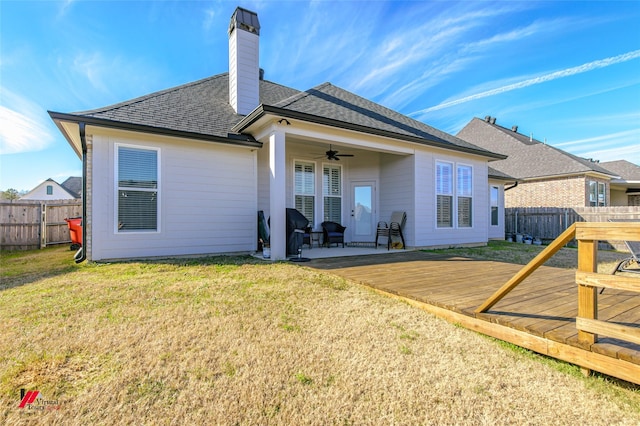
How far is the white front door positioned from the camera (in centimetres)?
888

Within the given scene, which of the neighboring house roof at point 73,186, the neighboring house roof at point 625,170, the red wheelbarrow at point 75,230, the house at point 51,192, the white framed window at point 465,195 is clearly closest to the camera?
the red wheelbarrow at point 75,230

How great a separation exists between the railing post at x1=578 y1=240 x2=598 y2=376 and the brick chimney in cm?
772

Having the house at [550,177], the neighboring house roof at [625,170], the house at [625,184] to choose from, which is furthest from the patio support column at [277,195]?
the house at [625,184]

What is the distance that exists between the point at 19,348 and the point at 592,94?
19295 mm

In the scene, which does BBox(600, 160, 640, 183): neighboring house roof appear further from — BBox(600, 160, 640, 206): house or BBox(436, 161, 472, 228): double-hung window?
BBox(436, 161, 472, 228): double-hung window

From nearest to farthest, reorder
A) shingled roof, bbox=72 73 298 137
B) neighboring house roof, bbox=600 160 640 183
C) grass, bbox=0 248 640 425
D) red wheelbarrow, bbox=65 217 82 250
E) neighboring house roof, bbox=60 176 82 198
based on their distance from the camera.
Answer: grass, bbox=0 248 640 425
shingled roof, bbox=72 73 298 137
red wheelbarrow, bbox=65 217 82 250
neighboring house roof, bbox=600 160 640 183
neighboring house roof, bbox=60 176 82 198

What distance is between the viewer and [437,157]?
8.38m

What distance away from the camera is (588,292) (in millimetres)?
1905

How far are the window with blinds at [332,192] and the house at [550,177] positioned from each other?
28.7 feet

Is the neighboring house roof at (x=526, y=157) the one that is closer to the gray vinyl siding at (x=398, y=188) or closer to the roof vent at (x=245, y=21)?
the gray vinyl siding at (x=398, y=188)

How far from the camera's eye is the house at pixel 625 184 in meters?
16.8

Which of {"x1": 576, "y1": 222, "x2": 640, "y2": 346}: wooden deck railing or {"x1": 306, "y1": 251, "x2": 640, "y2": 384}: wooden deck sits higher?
{"x1": 576, "y1": 222, "x2": 640, "y2": 346}: wooden deck railing

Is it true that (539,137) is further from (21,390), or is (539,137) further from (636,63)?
(21,390)

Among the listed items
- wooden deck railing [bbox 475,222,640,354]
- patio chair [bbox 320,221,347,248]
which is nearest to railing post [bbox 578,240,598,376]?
wooden deck railing [bbox 475,222,640,354]
